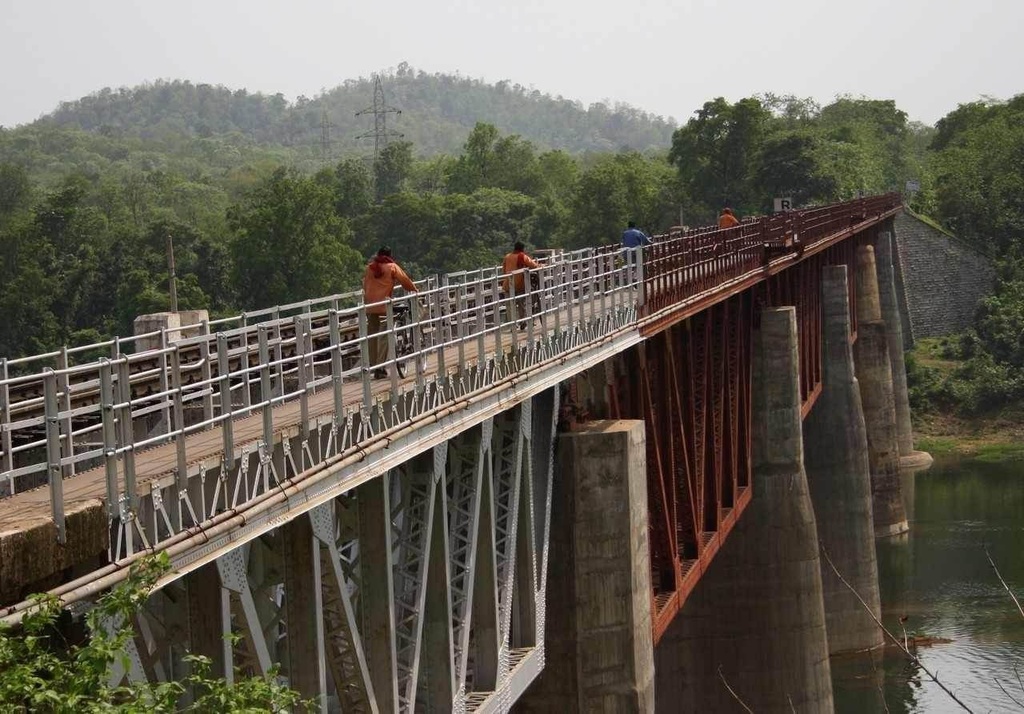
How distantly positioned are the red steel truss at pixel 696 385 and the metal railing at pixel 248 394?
0.63m

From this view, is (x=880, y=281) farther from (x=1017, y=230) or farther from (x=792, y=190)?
(x=792, y=190)

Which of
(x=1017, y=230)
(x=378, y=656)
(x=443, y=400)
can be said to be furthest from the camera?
(x=1017, y=230)

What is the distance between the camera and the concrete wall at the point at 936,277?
91.4 meters

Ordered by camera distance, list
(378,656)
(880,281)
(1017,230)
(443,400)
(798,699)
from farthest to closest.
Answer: (1017,230) → (880,281) → (798,699) → (443,400) → (378,656)

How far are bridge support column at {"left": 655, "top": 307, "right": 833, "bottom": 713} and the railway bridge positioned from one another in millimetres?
54

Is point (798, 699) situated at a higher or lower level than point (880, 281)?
lower

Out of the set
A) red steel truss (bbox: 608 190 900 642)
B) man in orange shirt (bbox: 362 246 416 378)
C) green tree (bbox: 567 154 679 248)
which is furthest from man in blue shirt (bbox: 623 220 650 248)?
green tree (bbox: 567 154 679 248)

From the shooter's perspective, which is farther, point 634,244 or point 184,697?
point 634,244

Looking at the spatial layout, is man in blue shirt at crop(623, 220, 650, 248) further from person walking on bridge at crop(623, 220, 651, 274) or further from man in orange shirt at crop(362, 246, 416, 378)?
man in orange shirt at crop(362, 246, 416, 378)

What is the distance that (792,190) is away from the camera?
10738cm

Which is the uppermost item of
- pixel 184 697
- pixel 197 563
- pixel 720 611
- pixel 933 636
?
pixel 197 563

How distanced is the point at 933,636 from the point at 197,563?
122ft

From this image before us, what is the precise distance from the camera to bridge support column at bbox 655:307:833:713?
1270 inches

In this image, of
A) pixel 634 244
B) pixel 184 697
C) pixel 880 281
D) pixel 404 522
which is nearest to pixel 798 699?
pixel 634 244
